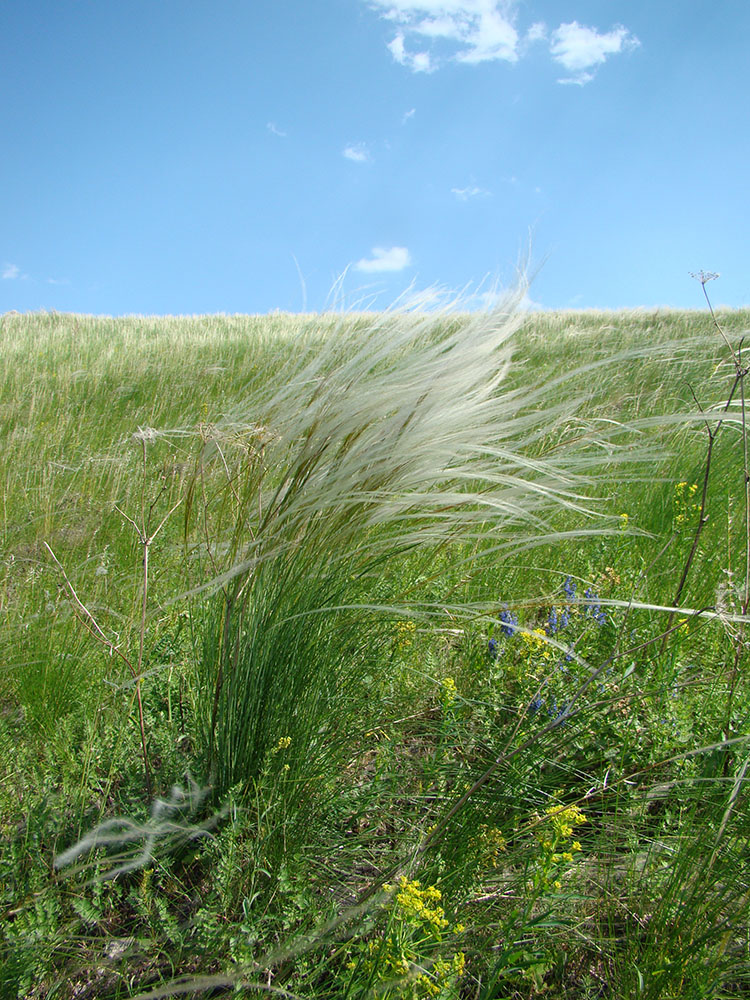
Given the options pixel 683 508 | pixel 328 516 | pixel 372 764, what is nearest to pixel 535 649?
pixel 372 764

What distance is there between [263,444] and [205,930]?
886 mm

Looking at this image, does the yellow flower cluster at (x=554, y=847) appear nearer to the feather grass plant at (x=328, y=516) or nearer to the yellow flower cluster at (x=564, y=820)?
the yellow flower cluster at (x=564, y=820)

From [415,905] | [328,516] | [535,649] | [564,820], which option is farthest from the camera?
[535,649]

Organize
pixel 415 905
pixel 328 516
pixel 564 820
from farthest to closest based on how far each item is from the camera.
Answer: pixel 328 516 < pixel 564 820 < pixel 415 905

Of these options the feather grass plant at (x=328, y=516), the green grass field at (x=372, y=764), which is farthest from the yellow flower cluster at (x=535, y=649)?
the feather grass plant at (x=328, y=516)

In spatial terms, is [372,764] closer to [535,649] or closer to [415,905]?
[535,649]

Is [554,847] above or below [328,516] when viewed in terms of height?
below

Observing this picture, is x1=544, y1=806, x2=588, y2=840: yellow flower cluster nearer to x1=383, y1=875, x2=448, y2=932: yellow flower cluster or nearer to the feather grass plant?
x1=383, y1=875, x2=448, y2=932: yellow flower cluster

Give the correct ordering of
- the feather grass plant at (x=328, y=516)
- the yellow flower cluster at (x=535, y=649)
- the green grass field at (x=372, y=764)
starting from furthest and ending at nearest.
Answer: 1. the yellow flower cluster at (x=535, y=649)
2. the feather grass plant at (x=328, y=516)
3. the green grass field at (x=372, y=764)

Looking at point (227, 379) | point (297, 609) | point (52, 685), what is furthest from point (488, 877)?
point (227, 379)

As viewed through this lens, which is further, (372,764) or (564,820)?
(372,764)

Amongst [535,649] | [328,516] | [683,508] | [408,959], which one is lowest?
[408,959]

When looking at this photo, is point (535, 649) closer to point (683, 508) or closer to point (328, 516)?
point (328, 516)

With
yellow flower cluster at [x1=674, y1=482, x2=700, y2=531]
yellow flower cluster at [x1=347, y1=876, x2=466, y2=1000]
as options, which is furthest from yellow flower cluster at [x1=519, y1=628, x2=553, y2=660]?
yellow flower cluster at [x1=674, y1=482, x2=700, y2=531]
